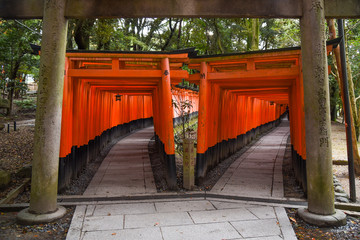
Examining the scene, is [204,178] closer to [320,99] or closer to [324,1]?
[320,99]

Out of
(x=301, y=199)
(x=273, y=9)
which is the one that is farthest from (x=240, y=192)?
(x=273, y=9)

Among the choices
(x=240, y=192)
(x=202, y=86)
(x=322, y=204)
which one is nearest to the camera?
(x=322, y=204)

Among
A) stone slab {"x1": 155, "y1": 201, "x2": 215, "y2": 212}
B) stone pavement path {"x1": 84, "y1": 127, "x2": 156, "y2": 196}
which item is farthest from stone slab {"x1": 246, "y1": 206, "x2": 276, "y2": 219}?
stone pavement path {"x1": 84, "y1": 127, "x2": 156, "y2": 196}

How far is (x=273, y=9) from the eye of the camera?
4.66 m

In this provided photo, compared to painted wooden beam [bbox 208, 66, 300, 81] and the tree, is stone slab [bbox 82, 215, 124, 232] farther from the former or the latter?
the tree

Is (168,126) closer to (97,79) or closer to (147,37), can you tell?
(97,79)

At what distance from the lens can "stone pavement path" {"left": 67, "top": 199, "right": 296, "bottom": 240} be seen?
391 cm

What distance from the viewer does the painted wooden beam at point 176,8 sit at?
4.66 m

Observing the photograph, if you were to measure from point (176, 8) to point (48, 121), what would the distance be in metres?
2.86

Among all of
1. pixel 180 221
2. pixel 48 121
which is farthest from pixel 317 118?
pixel 48 121

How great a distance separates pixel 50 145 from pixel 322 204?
4.46 m

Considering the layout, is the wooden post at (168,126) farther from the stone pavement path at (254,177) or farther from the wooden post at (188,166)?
the stone pavement path at (254,177)

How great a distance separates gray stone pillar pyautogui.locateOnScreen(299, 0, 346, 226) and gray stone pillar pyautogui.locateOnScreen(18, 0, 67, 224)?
4086 millimetres

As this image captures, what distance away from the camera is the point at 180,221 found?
4.41 meters
